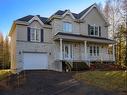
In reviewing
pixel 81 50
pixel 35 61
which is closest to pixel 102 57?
pixel 81 50

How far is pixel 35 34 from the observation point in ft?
76.8

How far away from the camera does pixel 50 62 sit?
2397 centimetres

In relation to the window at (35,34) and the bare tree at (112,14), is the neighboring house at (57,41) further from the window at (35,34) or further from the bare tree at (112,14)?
the bare tree at (112,14)

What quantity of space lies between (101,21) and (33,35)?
11516 mm

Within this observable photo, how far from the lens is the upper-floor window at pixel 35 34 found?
2296 centimetres

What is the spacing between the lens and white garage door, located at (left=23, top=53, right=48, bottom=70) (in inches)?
886

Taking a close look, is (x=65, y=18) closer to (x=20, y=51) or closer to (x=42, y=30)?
(x=42, y=30)

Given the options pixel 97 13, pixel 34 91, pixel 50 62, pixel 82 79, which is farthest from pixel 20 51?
pixel 97 13

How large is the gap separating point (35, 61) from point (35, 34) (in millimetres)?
3523

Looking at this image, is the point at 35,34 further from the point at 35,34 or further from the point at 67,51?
the point at 67,51

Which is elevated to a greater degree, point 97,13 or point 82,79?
point 97,13

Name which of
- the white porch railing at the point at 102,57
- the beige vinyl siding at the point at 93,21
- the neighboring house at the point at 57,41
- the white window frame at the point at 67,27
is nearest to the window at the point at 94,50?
the neighboring house at the point at 57,41

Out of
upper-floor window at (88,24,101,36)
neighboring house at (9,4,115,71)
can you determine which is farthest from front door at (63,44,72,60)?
upper-floor window at (88,24,101,36)

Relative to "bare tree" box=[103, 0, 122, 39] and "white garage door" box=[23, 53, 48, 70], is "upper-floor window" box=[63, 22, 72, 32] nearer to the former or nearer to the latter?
"white garage door" box=[23, 53, 48, 70]
